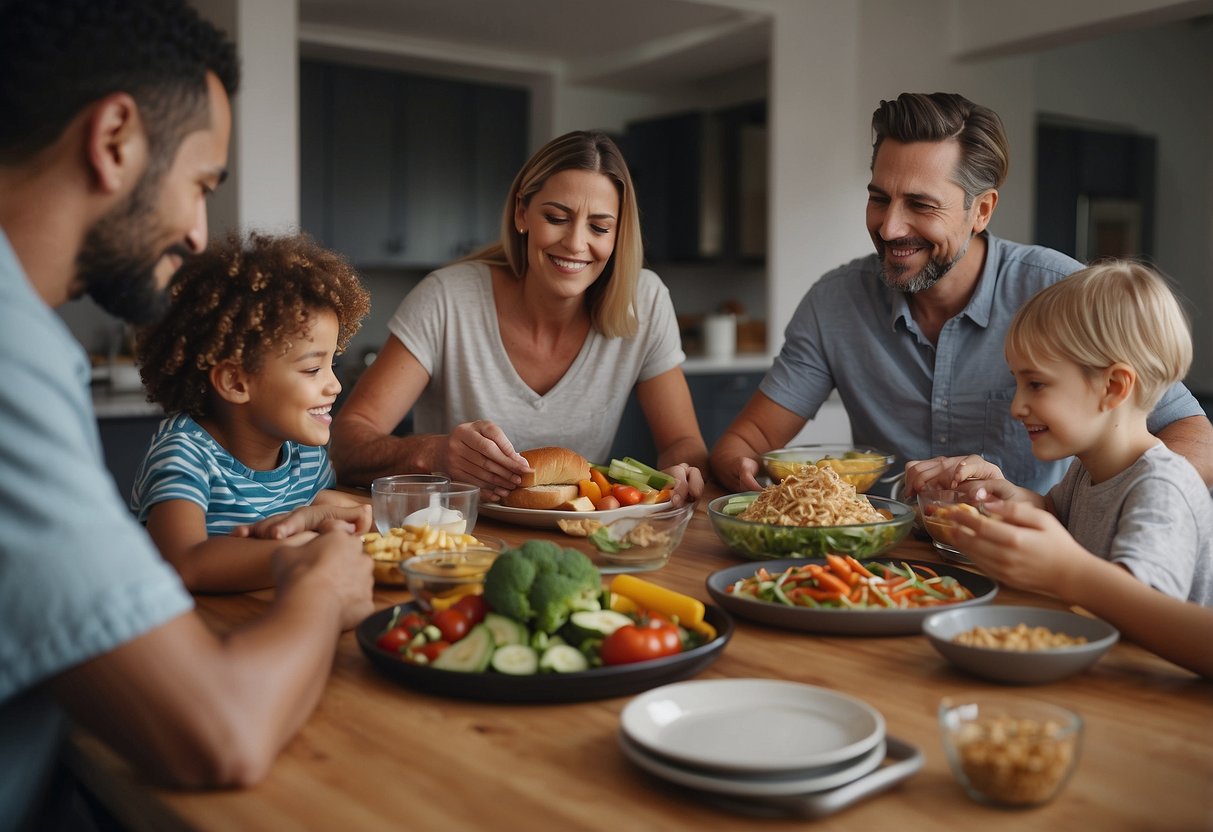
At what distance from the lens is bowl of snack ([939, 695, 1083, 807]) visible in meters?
0.86

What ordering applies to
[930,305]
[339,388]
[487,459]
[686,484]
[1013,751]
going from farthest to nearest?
1. [930,305]
2. [686,484]
3. [487,459]
4. [339,388]
5. [1013,751]

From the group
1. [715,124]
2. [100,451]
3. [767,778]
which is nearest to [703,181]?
[715,124]

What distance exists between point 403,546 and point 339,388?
1.58 feet

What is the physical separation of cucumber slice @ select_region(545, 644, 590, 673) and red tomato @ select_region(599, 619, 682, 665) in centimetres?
3

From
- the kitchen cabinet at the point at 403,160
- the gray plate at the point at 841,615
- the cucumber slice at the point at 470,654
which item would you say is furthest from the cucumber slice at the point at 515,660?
the kitchen cabinet at the point at 403,160

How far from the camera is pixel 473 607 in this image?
122 centimetres

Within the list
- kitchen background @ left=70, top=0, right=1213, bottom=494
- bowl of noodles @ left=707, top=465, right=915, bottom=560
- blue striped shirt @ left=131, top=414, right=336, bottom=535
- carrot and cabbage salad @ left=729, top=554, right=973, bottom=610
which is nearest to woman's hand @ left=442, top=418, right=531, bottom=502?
blue striped shirt @ left=131, top=414, right=336, bottom=535

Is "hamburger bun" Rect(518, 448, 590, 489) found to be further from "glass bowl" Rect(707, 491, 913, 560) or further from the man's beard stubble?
the man's beard stubble

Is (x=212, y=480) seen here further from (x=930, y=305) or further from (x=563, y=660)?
(x=930, y=305)

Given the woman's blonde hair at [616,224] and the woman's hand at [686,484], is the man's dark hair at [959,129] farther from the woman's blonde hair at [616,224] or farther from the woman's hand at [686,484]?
the woman's hand at [686,484]

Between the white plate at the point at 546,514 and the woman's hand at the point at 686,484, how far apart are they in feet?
0.32

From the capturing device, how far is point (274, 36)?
4.70 metres

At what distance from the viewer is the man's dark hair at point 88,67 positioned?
3.28 feet

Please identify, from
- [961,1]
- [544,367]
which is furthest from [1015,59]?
[544,367]
